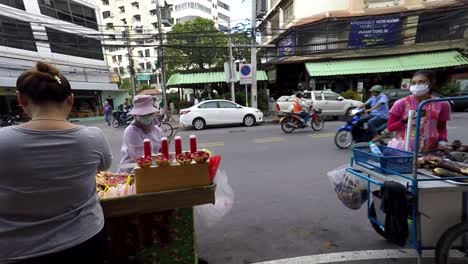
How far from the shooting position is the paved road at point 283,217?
8.45ft

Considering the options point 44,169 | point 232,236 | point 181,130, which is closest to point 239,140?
point 181,130

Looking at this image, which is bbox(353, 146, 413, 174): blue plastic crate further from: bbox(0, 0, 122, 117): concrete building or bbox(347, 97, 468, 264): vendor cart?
bbox(0, 0, 122, 117): concrete building

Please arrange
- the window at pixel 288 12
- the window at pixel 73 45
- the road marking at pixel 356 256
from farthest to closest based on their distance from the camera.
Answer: the window at pixel 288 12, the window at pixel 73 45, the road marking at pixel 356 256

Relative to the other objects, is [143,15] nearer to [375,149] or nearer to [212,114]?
[212,114]

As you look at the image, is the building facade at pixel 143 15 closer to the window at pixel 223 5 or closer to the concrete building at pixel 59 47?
the window at pixel 223 5

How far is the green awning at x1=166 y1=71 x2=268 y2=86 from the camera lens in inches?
660

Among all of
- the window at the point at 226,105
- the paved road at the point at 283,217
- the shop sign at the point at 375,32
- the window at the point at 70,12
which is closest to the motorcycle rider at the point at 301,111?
the window at the point at 226,105

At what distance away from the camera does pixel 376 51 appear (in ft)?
53.2

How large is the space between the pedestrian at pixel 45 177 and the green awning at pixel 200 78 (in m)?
15.8

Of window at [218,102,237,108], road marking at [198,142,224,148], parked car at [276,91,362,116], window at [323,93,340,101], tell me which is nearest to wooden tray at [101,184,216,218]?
road marking at [198,142,224,148]

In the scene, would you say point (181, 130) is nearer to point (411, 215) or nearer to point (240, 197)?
point (240, 197)

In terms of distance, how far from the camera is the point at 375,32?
16094mm

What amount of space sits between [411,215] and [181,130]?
10894 mm

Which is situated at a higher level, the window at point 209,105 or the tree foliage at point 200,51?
the tree foliage at point 200,51
